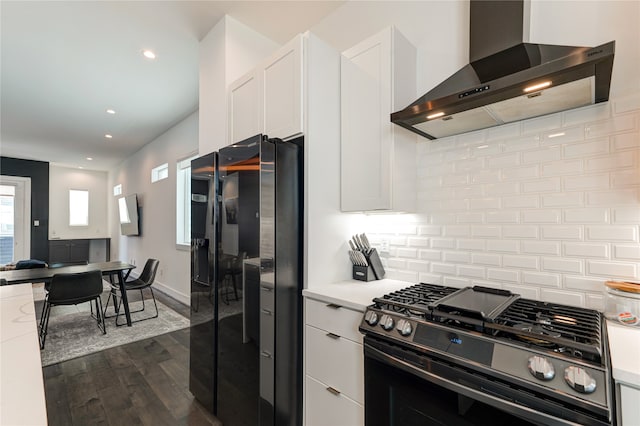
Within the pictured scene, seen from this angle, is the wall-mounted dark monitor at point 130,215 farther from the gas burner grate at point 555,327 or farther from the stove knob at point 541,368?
the stove knob at point 541,368

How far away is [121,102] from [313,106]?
374cm

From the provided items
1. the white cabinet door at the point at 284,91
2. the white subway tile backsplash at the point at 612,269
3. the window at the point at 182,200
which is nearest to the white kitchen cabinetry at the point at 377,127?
the white cabinet door at the point at 284,91

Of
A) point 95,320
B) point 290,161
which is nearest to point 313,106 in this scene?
point 290,161

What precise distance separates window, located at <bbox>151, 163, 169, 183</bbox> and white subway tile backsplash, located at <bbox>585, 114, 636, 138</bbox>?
5725 millimetres

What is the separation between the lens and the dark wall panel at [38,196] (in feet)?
23.6

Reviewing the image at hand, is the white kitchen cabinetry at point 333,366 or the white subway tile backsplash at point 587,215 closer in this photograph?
the white subway tile backsplash at point 587,215

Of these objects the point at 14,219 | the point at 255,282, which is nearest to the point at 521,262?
the point at 255,282

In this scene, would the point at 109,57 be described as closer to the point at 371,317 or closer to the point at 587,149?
the point at 371,317

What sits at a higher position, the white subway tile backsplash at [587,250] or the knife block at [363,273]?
the white subway tile backsplash at [587,250]

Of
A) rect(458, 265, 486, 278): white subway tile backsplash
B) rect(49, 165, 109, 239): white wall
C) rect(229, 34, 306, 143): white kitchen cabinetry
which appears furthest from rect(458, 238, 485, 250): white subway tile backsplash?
rect(49, 165, 109, 239): white wall

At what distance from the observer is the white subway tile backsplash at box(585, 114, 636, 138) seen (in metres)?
1.26

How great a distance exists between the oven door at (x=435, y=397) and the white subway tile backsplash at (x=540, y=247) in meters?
0.81

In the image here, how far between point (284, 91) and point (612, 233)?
5.97 feet

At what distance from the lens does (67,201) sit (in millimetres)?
8375
